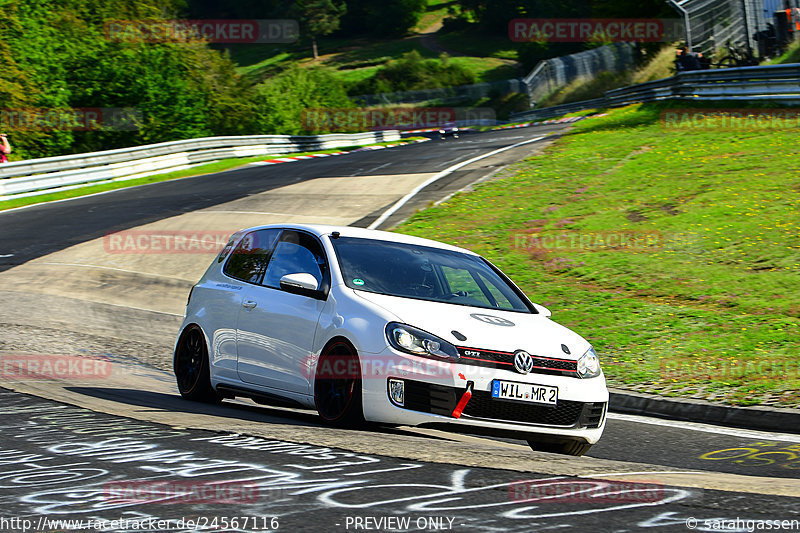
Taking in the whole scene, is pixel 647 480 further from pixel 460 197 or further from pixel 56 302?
pixel 460 197

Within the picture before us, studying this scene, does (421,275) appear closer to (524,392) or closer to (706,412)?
(524,392)

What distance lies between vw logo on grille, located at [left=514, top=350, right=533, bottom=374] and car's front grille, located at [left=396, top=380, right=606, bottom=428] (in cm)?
23

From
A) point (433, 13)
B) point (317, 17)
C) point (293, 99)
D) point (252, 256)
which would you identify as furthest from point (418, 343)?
point (433, 13)

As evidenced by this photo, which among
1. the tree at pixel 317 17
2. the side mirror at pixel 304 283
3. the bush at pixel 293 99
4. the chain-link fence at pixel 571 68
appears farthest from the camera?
the tree at pixel 317 17

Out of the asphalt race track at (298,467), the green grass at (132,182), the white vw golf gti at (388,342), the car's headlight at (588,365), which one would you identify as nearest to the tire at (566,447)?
the white vw golf gti at (388,342)

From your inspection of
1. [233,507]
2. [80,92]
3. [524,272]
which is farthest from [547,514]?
[80,92]

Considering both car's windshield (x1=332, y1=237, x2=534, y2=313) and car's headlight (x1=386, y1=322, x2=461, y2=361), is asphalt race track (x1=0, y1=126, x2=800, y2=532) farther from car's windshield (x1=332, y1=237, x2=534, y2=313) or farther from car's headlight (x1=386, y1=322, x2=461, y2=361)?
car's windshield (x1=332, y1=237, x2=534, y2=313)

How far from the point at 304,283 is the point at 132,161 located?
28.4 metres

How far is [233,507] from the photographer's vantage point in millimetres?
4195

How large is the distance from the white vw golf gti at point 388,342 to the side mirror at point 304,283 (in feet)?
0.04

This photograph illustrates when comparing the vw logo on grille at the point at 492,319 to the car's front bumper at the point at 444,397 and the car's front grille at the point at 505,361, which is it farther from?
the car's front bumper at the point at 444,397

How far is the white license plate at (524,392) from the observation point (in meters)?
6.33

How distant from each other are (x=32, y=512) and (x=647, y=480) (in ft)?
10.2

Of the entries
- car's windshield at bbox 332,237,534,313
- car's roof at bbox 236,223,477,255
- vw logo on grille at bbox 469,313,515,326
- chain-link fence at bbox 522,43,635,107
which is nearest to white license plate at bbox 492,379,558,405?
vw logo on grille at bbox 469,313,515,326
